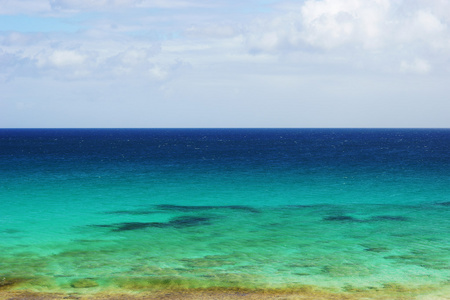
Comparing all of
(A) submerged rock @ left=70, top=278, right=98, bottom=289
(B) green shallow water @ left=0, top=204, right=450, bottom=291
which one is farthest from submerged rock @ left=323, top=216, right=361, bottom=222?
(A) submerged rock @ left=70, top=278, right=98, bottom=289

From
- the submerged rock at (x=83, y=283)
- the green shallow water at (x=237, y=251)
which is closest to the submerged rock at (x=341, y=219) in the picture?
the green shallow water at (x=237, y=251)

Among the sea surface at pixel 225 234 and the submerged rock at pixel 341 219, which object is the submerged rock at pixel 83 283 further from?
the submerged rock at pixel 341 219

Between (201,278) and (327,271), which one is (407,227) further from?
(201,278)

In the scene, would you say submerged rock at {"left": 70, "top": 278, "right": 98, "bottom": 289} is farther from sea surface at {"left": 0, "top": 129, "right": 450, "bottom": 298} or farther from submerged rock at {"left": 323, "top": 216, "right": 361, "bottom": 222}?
submerged rock at {"left": 323, "top": 216, "right": 361, "bottom": 222}

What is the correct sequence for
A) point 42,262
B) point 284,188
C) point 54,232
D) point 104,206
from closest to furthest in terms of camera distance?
1. point 42,262
2. point 54,232
3. point 104,206
4. point 284,188

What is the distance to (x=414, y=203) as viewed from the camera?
141 ft

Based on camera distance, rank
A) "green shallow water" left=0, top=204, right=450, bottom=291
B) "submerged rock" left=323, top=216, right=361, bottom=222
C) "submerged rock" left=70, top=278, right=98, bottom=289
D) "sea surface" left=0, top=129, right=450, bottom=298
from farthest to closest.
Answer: "submerged rock" left=323, top=216, right=361, bottom=222
"sea surface" left=0, top=129, right=450, bottom=298
"green shallow water" left=0, top=204, right=450, bottom=291
"submerged rock" left=70, top=278, right=98, bottom=289

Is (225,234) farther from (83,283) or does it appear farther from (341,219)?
(83,283)

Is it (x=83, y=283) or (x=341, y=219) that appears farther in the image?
(x=341, y=219)

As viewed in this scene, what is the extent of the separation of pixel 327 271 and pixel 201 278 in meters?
5.64

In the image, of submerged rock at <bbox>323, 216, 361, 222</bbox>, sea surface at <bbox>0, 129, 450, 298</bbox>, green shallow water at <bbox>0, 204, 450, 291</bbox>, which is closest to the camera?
green shallow water at <bbox>0, 204, 450, 291</bbox>

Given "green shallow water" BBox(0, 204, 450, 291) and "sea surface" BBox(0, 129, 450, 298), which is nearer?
"green shallow water" BBox(0, 204, 450, 291)

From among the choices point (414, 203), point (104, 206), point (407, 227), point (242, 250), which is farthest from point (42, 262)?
point (414, 203)

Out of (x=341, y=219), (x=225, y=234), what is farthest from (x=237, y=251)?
(x=341, y=219)
